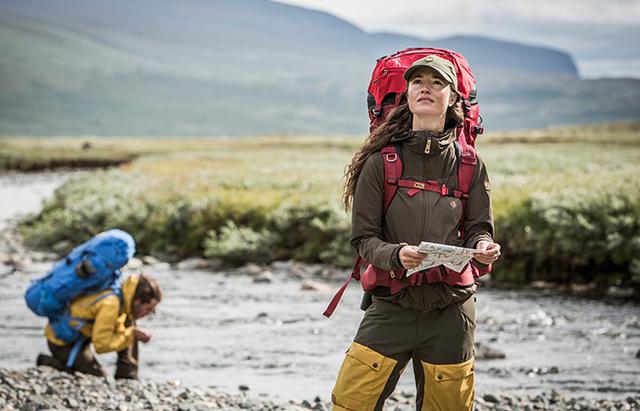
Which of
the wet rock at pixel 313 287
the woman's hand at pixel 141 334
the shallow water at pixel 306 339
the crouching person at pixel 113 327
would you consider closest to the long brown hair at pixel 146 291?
the crouching person at pixel 113 327

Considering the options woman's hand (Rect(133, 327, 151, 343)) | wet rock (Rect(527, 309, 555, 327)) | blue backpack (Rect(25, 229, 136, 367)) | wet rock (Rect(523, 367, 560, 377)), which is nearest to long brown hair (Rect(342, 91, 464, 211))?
blue backpack (Rect(25, 229, 136, 367))

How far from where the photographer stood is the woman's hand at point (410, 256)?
4.48 meters

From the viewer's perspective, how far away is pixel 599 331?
12711 millimetres

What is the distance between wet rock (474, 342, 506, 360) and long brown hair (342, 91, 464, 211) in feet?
20.5

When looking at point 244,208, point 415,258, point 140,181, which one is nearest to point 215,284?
point 244,208

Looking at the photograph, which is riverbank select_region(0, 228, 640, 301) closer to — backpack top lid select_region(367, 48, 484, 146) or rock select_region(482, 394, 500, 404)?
rock select_region(482, 394, 500, 404)

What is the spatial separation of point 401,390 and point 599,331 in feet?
15.5

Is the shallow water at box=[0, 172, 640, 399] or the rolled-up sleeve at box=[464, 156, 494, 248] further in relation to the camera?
the shallow water at box=[0, 172, 640, 399]

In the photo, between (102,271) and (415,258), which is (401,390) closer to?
(102,271)

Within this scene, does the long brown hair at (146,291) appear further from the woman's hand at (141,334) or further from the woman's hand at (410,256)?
the woman's hand at (410,256)

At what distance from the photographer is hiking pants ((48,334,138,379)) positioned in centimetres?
923

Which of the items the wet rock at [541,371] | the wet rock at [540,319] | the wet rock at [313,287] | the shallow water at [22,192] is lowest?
the shallow water at [22,192]

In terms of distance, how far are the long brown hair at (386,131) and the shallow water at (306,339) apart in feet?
14.7

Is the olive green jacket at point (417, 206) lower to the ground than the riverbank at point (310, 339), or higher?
higher
